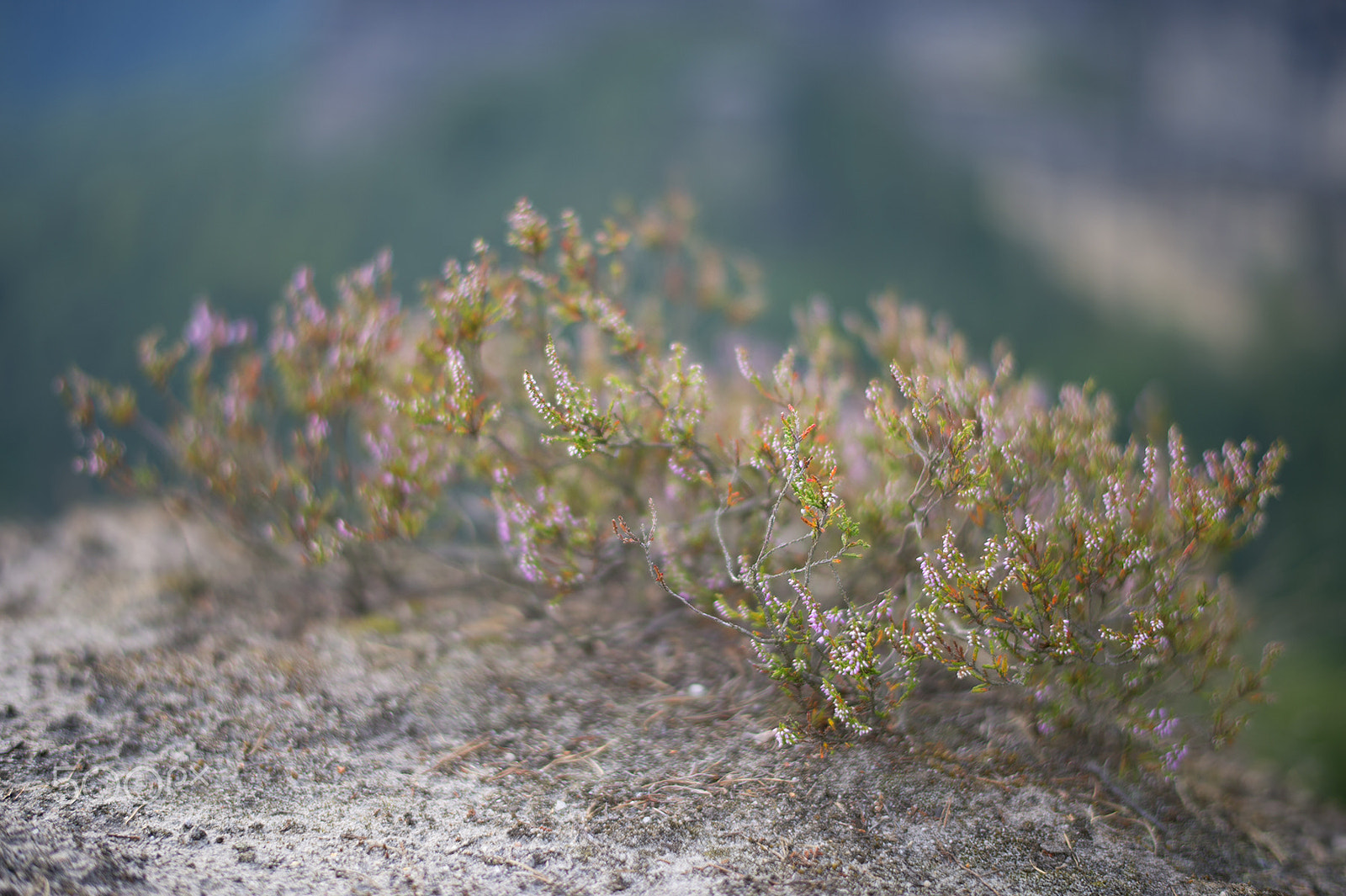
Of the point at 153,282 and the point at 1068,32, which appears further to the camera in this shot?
the point at 1068,32

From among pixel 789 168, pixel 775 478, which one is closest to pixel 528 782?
pixel 775 478

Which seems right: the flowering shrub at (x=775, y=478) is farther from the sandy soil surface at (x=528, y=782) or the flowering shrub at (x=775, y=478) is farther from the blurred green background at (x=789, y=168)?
the blurred green background at (x=789, y=168)

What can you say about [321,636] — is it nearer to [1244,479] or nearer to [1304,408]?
[1244,479]

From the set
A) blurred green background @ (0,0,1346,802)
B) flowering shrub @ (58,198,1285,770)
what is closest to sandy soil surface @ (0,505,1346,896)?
flowering shrub @ (58,198,1285,770)

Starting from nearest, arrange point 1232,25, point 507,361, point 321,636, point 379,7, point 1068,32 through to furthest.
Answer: point 321,636 → point 507,361 → point 1232,25 → point 1068,32 → point 379,7

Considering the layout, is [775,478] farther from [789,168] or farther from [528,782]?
[789,168]

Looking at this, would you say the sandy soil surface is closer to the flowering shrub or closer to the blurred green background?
the flowering shrub

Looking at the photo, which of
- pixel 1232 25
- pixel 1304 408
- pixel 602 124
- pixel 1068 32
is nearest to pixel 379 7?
pixel 602 124
